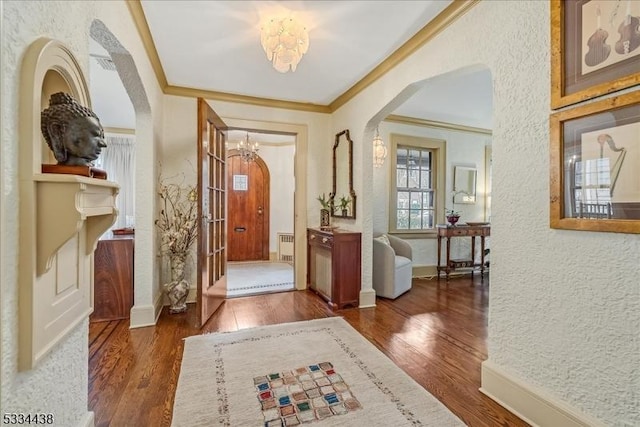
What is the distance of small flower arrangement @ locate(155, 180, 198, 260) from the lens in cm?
315

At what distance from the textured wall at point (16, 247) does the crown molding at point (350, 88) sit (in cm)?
106

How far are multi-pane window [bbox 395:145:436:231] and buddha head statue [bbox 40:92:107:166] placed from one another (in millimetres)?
4253

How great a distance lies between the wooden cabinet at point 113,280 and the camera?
287cm

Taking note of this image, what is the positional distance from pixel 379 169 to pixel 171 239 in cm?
316

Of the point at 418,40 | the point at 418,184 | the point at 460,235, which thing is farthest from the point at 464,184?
the point at 418,40

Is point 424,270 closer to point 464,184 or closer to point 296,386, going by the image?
point 464,184

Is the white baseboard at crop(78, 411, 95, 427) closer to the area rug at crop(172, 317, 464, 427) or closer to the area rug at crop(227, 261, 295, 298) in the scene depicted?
the area rug at crop(172, 317, 464, 427)

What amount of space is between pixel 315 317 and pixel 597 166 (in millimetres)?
2544

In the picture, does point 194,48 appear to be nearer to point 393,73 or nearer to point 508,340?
point 393,73

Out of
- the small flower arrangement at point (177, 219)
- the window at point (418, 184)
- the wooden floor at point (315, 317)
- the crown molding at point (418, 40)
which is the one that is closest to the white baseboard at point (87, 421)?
the wooden floor at point (315, 317)

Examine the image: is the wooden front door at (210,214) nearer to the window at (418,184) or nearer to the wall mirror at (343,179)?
the wall mirror at (343,179)

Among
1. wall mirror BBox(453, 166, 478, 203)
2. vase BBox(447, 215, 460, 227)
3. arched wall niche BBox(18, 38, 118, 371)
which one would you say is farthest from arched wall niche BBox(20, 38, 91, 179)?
wall mirror BBox(453, 166, 478, 203)

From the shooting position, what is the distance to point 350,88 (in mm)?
3527

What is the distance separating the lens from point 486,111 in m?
4.25
